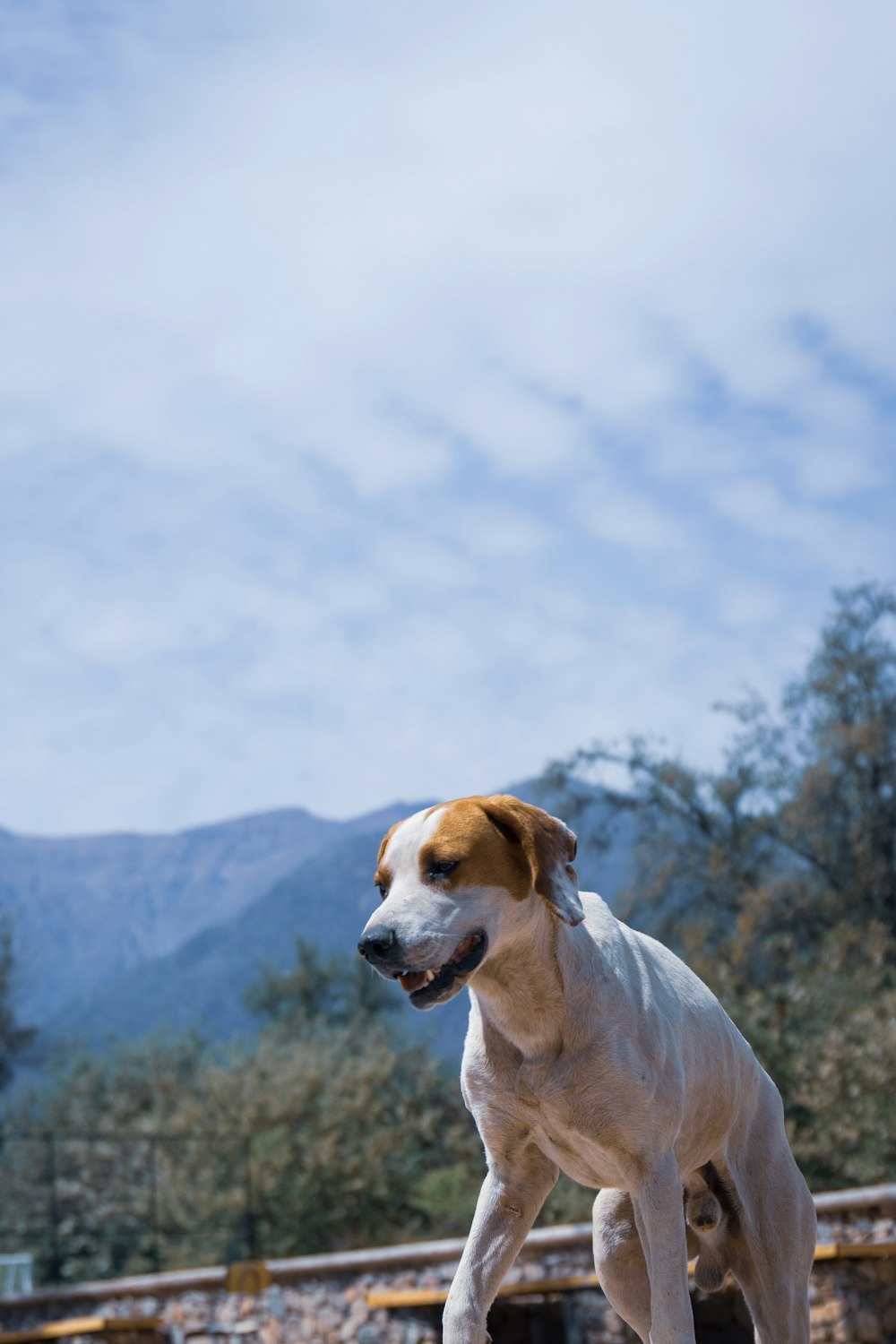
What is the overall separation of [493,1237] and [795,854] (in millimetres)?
19964

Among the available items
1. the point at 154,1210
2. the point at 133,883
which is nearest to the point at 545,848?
the point at 154,1210

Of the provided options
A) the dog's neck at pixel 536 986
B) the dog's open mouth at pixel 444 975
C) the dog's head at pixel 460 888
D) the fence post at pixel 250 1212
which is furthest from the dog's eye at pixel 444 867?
the fence post at pixel 250 1212

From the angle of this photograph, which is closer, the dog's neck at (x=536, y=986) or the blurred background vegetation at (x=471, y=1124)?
the dog's neck at (x=536, y=986)

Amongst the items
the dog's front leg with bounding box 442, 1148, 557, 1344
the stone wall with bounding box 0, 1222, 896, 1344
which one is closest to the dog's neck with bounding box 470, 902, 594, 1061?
the dog's front leg with bounding box 442, 1148, 557, 1344

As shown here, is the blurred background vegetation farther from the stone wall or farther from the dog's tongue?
the dog's tongue

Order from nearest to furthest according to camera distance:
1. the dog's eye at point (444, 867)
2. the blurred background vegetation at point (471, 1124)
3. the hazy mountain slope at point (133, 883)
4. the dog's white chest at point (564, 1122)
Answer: the dog's eye at point (444, 867) < the dog's white chest at point (564, 1122) < the blurred background vegetation at point (471, 1124) < the hazy mountain slope at point (133, 883)

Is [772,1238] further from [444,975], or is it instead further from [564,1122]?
[444,975]

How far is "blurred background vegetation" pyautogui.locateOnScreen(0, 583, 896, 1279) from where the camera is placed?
51.1 ft

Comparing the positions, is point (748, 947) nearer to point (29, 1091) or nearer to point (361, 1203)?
point (361, 1203)

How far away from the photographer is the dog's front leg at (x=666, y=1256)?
2.46 m

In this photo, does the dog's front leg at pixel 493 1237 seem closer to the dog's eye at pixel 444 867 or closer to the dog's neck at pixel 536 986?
the dog's neck at pixel 536 986

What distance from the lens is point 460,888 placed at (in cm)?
240

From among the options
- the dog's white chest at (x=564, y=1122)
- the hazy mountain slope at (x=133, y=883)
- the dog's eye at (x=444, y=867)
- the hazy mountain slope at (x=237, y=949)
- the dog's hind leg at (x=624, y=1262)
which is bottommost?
the dog's hind leg at (x=624, y=1262)

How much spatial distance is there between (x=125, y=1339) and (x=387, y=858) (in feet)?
28.5
